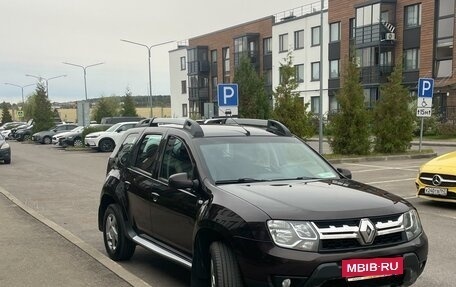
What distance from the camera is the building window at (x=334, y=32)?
45.3 metres

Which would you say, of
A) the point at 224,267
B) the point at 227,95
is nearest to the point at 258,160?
the point at 224,267

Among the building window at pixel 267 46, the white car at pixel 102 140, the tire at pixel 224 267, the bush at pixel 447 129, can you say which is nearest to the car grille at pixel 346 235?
the tire at pixel 224 267

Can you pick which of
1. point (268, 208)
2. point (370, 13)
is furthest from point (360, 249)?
point (370, 13)

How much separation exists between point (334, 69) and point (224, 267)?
4341 centimetres

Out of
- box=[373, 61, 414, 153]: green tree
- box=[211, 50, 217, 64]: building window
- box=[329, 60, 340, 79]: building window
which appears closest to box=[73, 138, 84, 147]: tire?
box=[373, 61, 414, 153]: green tree

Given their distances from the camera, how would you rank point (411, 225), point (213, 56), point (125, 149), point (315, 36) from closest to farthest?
point (411, 225) → point (125, 149) → point (315, 36) → point (213, 56)

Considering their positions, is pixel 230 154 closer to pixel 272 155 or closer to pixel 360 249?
pixel 272 155

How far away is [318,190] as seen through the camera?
4.33 m

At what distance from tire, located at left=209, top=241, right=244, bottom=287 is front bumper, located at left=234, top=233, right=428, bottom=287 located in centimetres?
8

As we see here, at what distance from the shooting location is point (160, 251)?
5141 millimetres

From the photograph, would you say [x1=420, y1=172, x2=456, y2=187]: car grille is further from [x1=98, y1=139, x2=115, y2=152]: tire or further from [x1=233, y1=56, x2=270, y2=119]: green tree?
[x1=98, y1=139, x2=115, y2=152]: tire

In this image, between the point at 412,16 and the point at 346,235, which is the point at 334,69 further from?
the point at 346,235

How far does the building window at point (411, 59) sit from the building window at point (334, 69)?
7.07 metres

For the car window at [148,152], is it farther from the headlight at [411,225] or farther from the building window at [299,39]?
the building window at [299,39]
